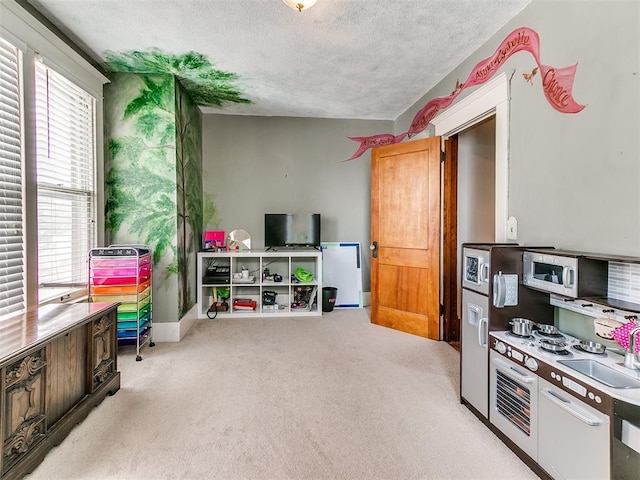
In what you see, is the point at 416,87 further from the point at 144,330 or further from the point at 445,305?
the point at 144,330

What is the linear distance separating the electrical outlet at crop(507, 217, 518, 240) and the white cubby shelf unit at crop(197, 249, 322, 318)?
239 centimetres

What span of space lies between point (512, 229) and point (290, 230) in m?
2.84

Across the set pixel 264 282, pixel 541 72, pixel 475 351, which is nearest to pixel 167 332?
pixel 264 282

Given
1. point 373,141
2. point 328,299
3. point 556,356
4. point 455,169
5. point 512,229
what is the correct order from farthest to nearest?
1. point 373,141
2. point 328,299
3. point 455,169
4. point 512,229
5. point 556,356

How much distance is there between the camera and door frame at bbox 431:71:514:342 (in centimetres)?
253

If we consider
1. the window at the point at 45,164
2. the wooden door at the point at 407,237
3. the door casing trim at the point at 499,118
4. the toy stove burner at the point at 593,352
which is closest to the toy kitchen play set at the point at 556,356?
the toy stove burner at the point at 593,352

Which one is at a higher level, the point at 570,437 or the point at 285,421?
the point at 570,437

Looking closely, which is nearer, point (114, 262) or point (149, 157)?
point (114, 262)

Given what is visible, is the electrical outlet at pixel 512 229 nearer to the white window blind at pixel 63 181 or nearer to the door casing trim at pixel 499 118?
the door casing trim at pixel 499 118

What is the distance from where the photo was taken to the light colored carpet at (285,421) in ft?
5.36

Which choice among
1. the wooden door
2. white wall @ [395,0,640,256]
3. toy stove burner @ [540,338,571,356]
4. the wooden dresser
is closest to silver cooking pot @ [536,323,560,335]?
toy stove burner @ [540,338,571,356]

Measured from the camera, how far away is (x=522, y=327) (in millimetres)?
1819

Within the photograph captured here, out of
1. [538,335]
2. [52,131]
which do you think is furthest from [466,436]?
[52,131]

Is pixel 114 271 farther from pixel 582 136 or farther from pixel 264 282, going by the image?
pixel 582 136
